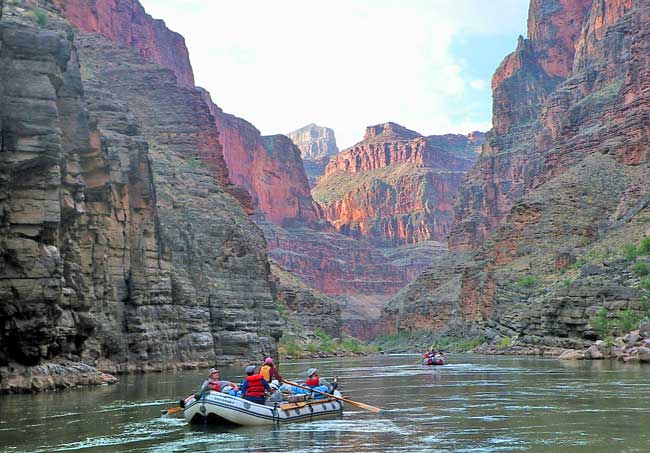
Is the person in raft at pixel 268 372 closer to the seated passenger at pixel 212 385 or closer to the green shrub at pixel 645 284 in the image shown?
the seated passenger at pixel 212 385

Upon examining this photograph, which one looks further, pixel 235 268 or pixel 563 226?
pixel 563 226

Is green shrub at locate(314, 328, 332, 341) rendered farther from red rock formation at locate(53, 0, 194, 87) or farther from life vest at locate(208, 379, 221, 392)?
life vest at locate(208, 379, 221, 392)

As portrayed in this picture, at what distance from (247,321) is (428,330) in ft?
294

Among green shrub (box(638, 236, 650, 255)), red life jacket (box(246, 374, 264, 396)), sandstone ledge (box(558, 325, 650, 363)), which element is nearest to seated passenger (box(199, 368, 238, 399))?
red life jacket (box(246, 374, 264, 396))

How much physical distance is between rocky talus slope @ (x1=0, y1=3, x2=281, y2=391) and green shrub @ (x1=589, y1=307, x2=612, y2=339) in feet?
85.7

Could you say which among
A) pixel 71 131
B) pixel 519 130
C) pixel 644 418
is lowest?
pixel 644 418

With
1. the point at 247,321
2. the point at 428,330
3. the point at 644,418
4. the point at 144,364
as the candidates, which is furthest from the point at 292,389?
the point at 428,330

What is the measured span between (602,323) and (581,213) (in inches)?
1770

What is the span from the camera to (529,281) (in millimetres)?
106312

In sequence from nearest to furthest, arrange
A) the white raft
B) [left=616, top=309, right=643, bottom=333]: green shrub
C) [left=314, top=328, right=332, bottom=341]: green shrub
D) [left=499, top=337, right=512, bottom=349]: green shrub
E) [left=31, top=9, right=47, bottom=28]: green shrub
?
the white raft < [left=31, top=9, right=47, bottom=28]: green shrub < [left=616, top=309, right=643, bottom=333]: green shrub < [left=499, top=337, right=512, bottom=349]: green shrub < [left=314, top=328, right=332, bottom=341]: green shrub

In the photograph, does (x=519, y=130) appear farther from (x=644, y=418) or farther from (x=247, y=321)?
(x=644, y=418)

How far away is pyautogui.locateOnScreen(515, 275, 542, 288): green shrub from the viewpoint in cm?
10569

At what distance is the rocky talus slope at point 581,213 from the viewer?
79500 millimetres

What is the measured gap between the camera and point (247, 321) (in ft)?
256
